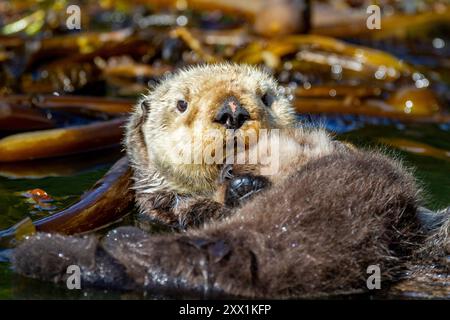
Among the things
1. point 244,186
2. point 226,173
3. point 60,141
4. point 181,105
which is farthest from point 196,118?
point 60,141

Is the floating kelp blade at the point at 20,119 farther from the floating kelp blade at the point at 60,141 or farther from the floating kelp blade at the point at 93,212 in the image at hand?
the floating kelp blade at the point at 93,212

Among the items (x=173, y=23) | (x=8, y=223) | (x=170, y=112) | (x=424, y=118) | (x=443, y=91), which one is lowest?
(x=8, y=223)

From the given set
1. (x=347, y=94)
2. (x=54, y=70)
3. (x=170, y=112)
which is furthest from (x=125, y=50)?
(x=170, y=112)

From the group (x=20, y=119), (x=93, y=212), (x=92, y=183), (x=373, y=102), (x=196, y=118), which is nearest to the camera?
(x=196, y=118)

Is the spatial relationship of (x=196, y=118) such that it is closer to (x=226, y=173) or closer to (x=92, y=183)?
(x=226, y=173)

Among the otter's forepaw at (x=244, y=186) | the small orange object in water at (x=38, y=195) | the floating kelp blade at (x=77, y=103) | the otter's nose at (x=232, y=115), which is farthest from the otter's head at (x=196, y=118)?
the floating kelp blade at (x=77, y=103)
